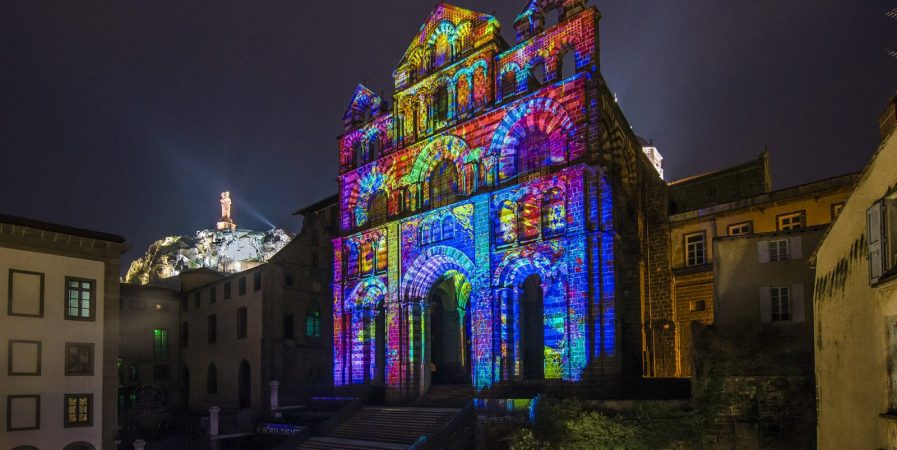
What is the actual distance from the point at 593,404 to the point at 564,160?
10660 millimetres

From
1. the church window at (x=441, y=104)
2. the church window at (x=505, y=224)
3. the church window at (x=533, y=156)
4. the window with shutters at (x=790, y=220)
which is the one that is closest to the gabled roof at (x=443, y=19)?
the church window at (x=441, y=104)

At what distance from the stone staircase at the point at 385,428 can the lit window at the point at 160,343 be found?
78.6 ft

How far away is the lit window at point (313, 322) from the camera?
145 ft

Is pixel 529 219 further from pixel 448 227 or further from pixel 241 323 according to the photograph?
pixel 241 323

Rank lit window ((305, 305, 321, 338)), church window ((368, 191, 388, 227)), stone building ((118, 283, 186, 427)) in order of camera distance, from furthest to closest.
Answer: stone building ((118, 283, 186, 427))
lit window ((305, 305, 321, 338))
church window ((368, 191, 388, 227))

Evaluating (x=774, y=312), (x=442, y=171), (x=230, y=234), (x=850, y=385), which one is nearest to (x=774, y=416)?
(x=774, y=312)

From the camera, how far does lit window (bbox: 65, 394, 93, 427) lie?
28344 millimetres

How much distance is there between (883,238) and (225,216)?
97884 millimetres

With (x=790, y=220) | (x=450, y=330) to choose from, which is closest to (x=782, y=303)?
(x=790, y=220)

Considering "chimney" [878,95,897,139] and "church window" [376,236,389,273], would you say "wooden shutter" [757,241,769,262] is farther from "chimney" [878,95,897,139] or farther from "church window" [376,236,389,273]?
"church window" [376,236,389,273]

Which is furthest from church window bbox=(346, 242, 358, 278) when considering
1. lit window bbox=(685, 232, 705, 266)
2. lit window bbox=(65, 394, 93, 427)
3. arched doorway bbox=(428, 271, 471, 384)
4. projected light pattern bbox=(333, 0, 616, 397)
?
lit window bbox=(685, 232, 705, 266)

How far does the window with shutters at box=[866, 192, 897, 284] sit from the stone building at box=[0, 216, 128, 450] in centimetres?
2910

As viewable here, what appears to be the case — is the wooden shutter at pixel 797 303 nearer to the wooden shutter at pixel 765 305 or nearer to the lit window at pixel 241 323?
the wooden shutter at pixel 765 305

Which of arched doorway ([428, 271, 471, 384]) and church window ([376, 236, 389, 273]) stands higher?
church window ([376, 236, 389, 273])
